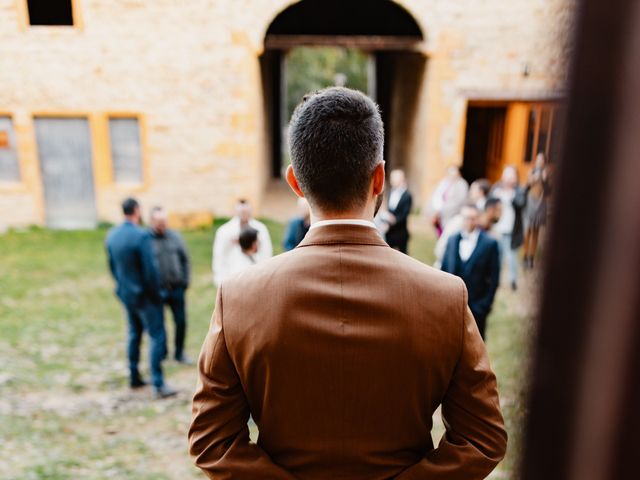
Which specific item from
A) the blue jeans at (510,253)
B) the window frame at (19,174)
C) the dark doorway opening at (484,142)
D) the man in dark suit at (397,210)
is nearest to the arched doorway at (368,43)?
the dark doorway opening at (484,142)

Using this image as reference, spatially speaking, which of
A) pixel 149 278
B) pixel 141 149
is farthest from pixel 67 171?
pixel 149 278

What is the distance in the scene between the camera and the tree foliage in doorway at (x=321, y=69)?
26172mm

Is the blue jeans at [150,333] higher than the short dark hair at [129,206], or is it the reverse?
the short dark hair at [129,206]

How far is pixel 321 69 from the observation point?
2659 cm

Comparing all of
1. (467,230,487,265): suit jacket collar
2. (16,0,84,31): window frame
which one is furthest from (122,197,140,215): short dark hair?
(16,0,84,31): window frame

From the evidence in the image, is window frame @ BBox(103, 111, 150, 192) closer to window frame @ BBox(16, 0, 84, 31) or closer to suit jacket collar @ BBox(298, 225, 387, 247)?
window frame @ BBox(16, 0, 84, 31)

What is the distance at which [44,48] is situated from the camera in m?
8.78

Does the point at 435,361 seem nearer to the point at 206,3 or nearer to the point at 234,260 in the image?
the point at 234,260

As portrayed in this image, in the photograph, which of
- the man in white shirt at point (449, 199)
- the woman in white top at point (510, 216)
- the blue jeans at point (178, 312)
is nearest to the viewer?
the blue jeans at point (178, 312)

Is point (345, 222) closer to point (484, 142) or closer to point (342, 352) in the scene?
point (342, 352)

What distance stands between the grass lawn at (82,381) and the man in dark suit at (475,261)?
25 cm

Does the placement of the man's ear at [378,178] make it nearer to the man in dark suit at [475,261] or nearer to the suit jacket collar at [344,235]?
the suit jacket collar at [344,235]

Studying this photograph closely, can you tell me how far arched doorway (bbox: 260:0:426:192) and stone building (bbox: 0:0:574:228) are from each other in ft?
1.33

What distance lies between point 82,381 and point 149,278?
137 centimetres
